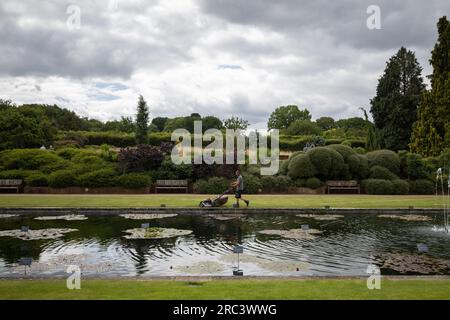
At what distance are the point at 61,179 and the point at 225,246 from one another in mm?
20558

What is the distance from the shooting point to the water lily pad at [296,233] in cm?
1397

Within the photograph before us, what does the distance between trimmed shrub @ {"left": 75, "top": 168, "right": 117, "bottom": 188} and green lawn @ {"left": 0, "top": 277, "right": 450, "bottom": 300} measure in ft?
73.0

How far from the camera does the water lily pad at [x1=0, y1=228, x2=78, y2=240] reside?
1401 centimetres

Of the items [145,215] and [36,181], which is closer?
[145,215]

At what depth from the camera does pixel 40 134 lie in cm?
4278

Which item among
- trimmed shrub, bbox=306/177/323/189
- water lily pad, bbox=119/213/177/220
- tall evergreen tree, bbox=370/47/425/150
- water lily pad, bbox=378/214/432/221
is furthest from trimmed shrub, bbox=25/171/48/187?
tall evergreen tree, bbox=370/47/425/150

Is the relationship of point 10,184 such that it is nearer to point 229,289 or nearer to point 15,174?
point 15,174

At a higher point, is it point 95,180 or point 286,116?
point 286,116

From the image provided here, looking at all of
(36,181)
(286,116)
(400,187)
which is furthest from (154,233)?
(286,116)

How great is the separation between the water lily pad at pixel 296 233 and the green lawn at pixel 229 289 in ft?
18.8

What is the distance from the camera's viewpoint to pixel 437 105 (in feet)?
130

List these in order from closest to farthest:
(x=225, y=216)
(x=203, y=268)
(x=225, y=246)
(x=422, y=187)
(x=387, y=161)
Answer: (x=203, y=268)
(x=225, y=246)
(x=225, y=216)
(x=422, y=187)
(x=387, y=161)
